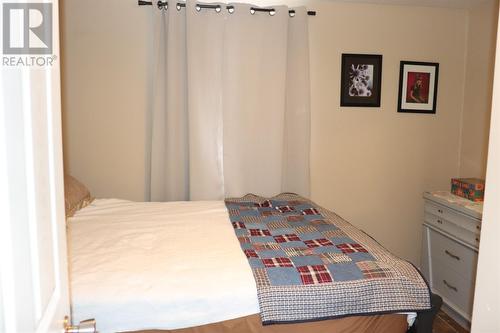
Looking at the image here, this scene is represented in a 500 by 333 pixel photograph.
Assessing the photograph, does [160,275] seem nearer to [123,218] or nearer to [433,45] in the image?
[123,218]

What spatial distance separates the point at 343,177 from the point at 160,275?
7.35 feet

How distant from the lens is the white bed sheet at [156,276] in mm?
1561

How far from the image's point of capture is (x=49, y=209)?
83 cm

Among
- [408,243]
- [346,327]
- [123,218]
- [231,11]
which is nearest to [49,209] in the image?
[346,327]

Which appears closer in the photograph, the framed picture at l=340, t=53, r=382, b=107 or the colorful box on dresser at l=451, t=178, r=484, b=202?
the colorful box on dresser at l=451, t=178, r=484, b=202

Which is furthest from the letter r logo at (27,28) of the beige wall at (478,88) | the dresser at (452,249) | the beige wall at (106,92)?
the beige wall at (478,88)

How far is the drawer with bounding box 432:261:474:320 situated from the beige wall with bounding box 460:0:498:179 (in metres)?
0.94

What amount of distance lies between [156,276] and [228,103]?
1.81 m

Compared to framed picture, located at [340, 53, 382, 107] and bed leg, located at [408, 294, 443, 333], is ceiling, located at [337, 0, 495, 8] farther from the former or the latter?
→ bed leg, located at [408, 294, 443, 333]

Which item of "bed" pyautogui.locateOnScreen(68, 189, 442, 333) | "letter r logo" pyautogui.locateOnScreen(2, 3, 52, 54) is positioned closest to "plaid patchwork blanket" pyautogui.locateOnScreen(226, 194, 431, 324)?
"bed" pyautogui.locateOnScreen(68, 189, 442, 333)

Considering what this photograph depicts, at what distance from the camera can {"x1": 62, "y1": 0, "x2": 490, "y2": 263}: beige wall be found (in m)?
3.11

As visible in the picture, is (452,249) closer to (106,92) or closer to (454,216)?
(454,216)

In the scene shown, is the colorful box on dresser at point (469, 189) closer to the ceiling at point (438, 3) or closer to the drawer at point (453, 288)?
the drawer at point (453, 288)

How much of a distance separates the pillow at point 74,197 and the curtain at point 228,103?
21.4 inches
